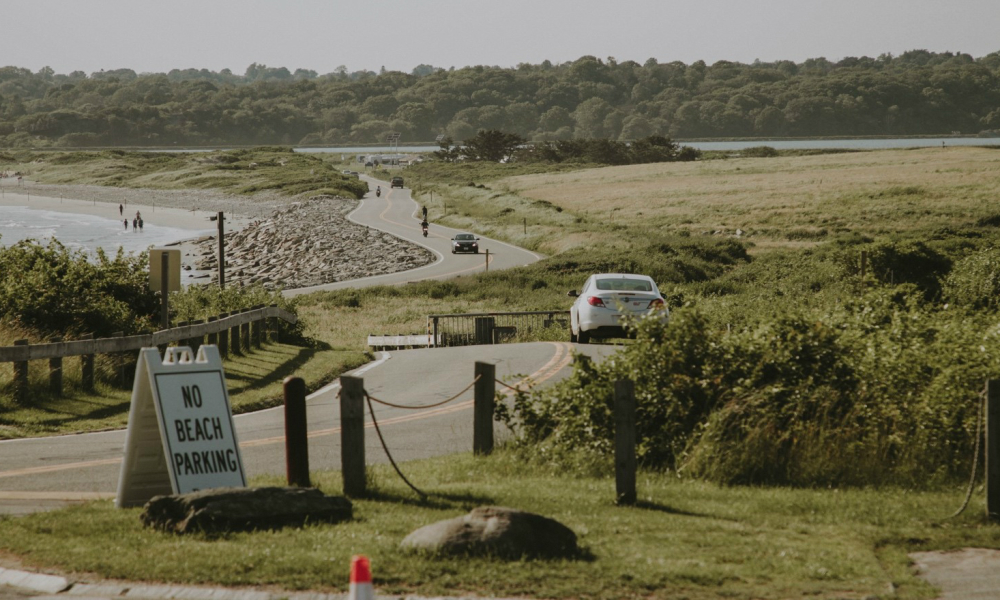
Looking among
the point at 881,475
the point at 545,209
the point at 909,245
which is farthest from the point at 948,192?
the point at 881,475

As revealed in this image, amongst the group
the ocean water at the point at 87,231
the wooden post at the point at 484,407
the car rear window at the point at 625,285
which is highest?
the wooden post at the point at 484,407

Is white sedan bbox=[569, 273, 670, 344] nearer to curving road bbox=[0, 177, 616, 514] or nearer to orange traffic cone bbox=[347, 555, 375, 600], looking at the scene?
curving road bbox=[0, 177, 616, 514]

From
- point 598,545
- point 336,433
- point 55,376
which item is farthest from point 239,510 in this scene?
point 55,376

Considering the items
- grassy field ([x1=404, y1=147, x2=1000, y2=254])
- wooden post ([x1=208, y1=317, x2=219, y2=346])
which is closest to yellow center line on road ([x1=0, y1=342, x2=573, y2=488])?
wooden post ([x1=208, y1=317, x2=219, y2=346])

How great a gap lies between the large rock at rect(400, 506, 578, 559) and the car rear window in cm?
1702

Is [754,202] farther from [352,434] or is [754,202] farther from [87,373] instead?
[352,434]

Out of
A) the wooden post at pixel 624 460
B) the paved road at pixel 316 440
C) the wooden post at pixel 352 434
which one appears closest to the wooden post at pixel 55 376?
the paved road at pixel 316 440

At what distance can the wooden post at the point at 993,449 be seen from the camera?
334 inches

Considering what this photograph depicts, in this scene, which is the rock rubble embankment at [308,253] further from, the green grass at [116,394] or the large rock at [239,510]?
the large rock at [239,510]

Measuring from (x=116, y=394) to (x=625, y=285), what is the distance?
37.7ft

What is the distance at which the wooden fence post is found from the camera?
8477 mm

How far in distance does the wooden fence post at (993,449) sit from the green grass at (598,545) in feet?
0.52

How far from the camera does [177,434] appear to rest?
8406 millimetres

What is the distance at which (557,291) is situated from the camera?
1804 inches
